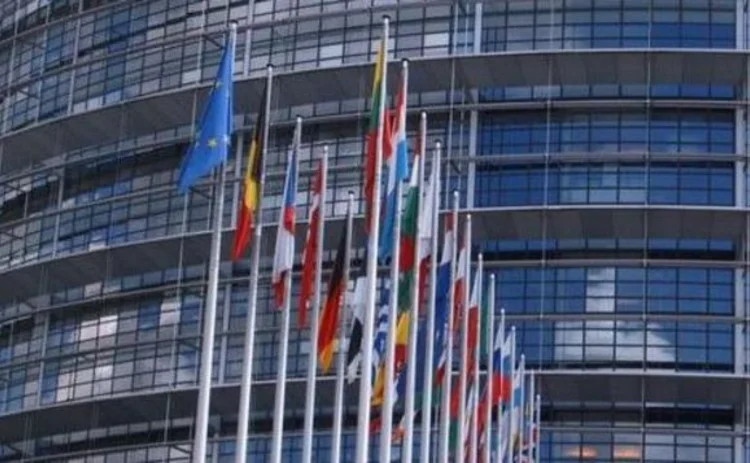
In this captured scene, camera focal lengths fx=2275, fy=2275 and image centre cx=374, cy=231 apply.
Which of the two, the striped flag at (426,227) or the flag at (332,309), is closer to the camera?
the flag at (332,309)

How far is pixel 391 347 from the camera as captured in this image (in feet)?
119

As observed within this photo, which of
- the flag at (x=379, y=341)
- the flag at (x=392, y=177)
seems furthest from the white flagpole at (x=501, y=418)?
the flag at (x=392, y=177)

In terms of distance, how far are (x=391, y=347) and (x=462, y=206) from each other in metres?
24.2

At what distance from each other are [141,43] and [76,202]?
16.5ft

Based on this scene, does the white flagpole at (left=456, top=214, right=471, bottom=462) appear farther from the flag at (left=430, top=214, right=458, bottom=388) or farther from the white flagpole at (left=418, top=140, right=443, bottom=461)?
the white flagpole at (left=418, top=140, right=443, bottom=461)

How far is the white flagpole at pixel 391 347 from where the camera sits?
36000mm

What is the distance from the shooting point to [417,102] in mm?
63125

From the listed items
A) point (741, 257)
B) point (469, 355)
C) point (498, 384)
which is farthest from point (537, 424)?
point (469, 355)

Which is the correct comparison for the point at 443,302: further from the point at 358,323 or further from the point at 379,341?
the point at 358,323

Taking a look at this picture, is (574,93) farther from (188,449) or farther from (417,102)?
(188,449)

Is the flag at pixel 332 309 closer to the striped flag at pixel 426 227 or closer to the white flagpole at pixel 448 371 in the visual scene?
the striped flag at pixel 426 227

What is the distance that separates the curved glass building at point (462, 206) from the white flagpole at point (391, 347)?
2217 cm

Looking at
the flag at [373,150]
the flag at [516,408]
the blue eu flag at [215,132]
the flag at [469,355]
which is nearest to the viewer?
the blue eu flag at [215,132]

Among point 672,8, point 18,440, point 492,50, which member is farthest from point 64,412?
point 672,8
